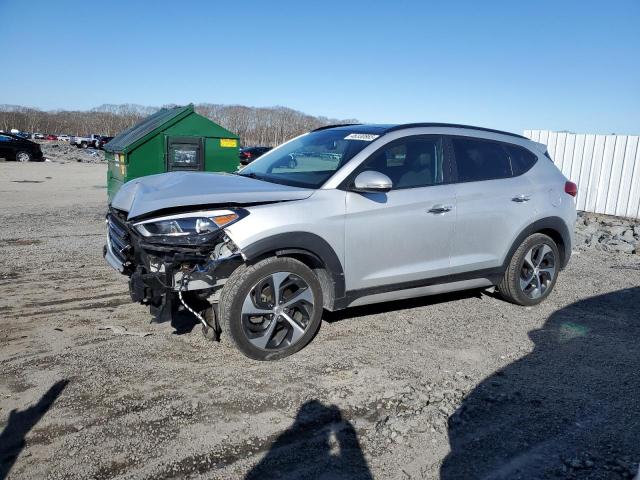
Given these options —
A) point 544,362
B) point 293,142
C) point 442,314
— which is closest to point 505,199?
point 442,314

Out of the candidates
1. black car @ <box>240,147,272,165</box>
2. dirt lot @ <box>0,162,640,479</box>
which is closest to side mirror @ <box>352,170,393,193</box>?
dirt lot @ <box>0,162,640,479</box>

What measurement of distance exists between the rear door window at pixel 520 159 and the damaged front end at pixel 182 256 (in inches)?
119

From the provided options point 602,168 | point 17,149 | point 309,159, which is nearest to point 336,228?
point 309,159

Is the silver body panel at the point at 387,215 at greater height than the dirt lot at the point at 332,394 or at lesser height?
greater

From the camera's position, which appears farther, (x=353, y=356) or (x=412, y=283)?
(x=412, y=283)

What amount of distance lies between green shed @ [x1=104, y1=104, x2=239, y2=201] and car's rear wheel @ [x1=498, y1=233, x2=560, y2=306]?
16.4 feet

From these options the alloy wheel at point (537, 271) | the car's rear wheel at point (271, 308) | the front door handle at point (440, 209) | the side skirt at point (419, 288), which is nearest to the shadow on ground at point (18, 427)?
the car's rear wheel at point (271, 308)

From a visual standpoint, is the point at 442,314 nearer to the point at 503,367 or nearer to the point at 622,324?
the point at 503,367

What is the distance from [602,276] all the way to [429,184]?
3.96 m

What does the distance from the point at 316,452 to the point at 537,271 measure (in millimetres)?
3689

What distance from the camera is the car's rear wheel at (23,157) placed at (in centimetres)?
2780

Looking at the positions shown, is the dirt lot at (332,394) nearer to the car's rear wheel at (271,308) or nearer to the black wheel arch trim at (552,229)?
the car's rear wheel at (271,308)

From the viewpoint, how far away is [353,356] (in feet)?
14.0

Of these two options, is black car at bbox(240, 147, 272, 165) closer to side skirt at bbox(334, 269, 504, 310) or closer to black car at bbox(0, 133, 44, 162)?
black car at bbox(0, 133, 44, 162)
